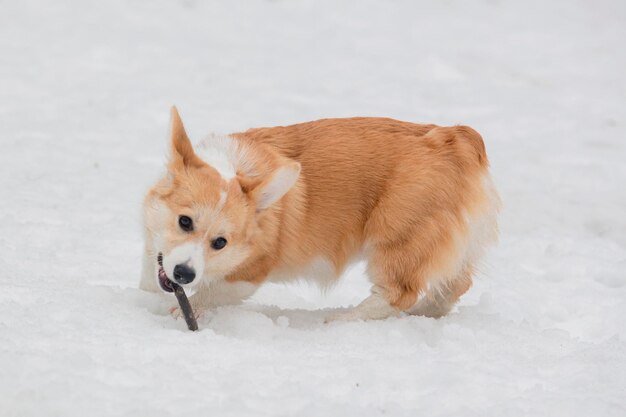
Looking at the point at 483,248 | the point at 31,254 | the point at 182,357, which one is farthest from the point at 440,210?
the point at 31,254

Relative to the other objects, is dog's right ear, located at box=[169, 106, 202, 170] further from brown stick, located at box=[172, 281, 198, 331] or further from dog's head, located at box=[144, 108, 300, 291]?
brown stick, located at box=[172, 281, 198, 331]

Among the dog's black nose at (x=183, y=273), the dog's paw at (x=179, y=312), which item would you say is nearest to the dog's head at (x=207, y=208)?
the dog's black nose at (x=183, y=273)

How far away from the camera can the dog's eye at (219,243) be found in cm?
372

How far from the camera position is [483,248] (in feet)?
14.0

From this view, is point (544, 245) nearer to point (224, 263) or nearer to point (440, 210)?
point (440, 210)

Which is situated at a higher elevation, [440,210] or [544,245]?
[440,210]

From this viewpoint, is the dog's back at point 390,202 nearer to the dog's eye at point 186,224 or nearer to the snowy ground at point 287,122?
the snowy ground at point 287,122

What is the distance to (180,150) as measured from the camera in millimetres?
3805

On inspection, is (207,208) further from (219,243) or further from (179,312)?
(179,312)

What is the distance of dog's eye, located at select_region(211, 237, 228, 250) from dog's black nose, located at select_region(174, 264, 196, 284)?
8.6 inches

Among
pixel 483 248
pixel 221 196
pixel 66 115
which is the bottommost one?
pixel 66 115

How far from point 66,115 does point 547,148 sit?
3644 millimetres

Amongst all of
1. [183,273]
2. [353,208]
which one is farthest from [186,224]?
[353,208]

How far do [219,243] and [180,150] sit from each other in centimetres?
42
